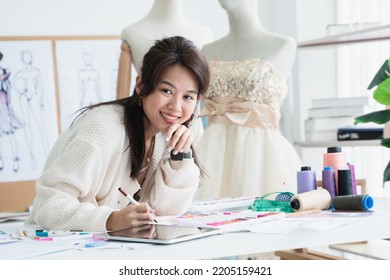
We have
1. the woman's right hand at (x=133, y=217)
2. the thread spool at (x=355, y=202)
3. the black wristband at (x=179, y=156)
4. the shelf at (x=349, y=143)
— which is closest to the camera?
the woman's right hand at (x=133, y=217)

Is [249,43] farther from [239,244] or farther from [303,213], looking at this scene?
[239,244]

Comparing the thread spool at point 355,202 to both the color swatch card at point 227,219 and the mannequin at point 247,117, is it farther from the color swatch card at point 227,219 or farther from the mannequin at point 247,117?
the mannequin at point 247,117

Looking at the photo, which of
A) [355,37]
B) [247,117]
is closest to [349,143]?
[355,37]

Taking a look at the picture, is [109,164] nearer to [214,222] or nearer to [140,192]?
[140,192]

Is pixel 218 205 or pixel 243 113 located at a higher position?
pixel 243 113

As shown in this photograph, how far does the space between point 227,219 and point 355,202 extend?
379 mm

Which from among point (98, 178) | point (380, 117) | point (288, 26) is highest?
point (288, 26)

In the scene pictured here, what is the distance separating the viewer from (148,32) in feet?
11.6

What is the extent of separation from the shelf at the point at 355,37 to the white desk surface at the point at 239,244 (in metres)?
1.84

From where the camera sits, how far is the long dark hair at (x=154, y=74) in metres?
2.05

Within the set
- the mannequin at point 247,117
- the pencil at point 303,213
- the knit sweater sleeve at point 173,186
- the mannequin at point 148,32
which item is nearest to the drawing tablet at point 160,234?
the pencil at point 303,213

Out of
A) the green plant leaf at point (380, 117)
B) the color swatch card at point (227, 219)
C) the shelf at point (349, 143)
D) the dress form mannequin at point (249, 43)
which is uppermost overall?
the dress form mannequin at point (249, 43)
